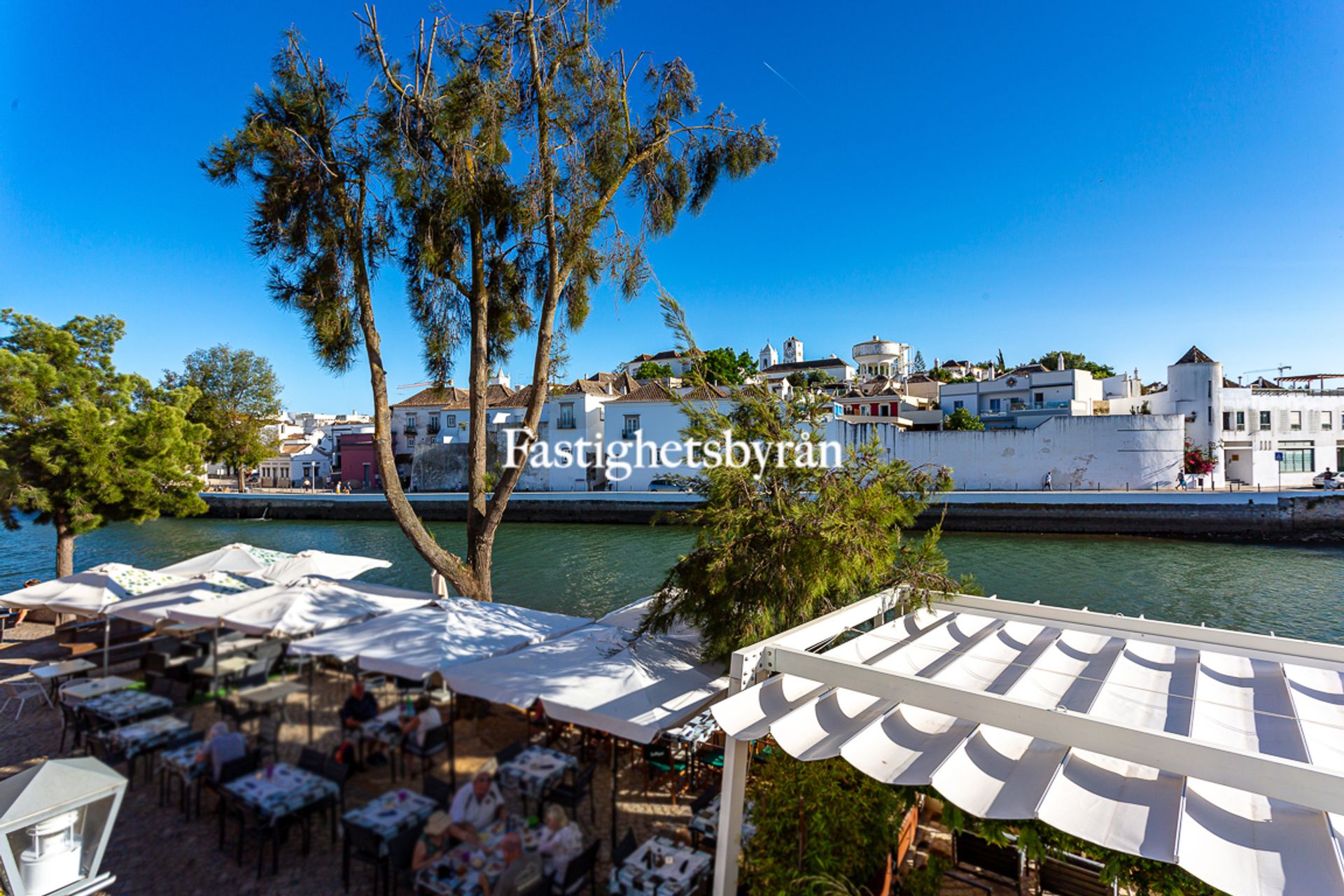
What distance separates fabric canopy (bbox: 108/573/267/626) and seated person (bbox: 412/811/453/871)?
3.60 metres

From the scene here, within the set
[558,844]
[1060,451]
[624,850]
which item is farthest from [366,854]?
[1060,451]

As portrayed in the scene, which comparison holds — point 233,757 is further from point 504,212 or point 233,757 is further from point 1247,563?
point 1247,563

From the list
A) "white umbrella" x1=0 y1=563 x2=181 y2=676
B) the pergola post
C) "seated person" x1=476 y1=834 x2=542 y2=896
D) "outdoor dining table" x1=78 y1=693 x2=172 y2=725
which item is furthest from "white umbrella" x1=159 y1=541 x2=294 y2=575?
the pergola post

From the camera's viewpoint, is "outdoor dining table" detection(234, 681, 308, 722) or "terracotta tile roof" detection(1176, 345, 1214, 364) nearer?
"outdoor dining table" detection(234, 681, 308, 722)

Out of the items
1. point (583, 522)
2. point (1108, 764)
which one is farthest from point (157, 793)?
point (583, 522)

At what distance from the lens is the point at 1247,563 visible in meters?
20.6

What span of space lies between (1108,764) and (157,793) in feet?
20.6

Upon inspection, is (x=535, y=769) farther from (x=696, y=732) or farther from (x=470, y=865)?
(x=696, y=732)

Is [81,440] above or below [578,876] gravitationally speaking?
above

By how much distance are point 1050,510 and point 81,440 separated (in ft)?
106

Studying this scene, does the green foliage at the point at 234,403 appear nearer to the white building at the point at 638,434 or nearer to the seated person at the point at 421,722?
the white building at the point at 638,434

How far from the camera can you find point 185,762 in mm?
4949

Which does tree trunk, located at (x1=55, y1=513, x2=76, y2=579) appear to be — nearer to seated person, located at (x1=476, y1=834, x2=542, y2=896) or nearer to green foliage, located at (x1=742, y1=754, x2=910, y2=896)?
seated person, located at (x1=476, y1=834, x2=542, y2=896)

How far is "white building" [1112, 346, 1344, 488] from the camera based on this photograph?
120ft
